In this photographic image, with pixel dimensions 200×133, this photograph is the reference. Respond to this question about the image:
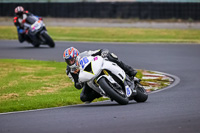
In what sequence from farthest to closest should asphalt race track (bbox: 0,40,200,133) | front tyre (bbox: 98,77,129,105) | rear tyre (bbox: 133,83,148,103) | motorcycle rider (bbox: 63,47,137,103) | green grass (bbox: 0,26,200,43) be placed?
green grass (bbox: 0,26,200,43), rear tyre (bbox: 133,83,148,103), motorcycle rider (bbox: 63,47,137,103), front tyre (bbox: 98,77,129,105), asphalt race track (bbox: 0,40,200,133)

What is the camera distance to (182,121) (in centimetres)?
673

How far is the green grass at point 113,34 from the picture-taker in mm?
27147

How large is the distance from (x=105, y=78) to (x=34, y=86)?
380 cm

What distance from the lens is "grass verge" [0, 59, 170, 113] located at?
960 cm

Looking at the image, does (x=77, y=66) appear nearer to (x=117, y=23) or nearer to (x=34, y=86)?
(x=34, y=86)

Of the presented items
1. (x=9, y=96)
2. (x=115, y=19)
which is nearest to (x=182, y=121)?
(x=9, y=96)

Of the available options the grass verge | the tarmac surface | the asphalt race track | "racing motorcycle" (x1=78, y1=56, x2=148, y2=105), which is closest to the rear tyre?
the asphalt race track

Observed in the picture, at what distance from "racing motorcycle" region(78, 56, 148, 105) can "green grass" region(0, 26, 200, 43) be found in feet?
57.5

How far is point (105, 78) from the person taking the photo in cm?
845

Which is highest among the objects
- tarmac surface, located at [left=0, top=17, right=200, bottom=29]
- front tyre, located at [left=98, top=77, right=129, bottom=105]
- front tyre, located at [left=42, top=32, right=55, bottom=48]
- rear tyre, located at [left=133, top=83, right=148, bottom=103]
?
front tyre, located at [left=98, top=77, right=129, bottom=105]

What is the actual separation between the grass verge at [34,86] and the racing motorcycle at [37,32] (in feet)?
15.4

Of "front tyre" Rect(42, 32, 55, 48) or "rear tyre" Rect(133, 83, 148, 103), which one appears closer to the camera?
"rear tyre" Rect(133, 83, 148, 103)

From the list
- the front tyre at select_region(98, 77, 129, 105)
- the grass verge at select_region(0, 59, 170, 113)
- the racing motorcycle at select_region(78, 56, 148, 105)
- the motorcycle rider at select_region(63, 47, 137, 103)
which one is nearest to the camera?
the front tyre at select_region(98, 77, 129, 105)

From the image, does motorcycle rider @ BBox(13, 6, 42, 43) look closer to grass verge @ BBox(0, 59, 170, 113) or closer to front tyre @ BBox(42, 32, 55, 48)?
front tyre @ BBox(42, 32, 55, 48)
